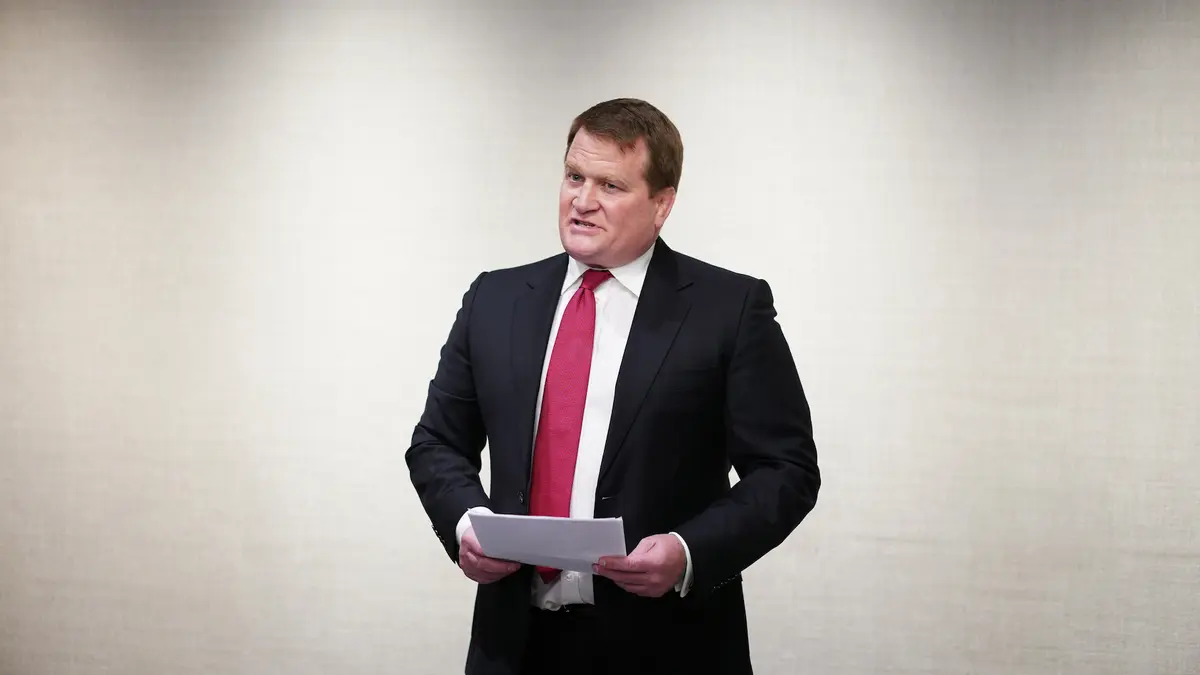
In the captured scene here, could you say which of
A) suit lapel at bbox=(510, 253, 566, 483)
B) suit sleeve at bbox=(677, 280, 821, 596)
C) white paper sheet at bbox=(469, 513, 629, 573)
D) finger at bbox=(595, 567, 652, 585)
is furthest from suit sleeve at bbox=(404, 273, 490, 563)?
suit sleeve at bbox=(677, 280, 821, 596)

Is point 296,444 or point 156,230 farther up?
point 156,230

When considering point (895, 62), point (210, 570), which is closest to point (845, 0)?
point (895, 62)

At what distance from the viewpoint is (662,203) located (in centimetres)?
211

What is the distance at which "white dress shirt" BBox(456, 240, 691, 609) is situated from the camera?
1.98 meters

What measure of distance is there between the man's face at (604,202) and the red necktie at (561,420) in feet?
0.40

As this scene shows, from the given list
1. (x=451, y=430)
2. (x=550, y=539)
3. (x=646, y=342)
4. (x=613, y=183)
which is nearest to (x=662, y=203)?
(x=613, y=183)

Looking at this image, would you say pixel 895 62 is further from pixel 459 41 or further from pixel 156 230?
pixel 156 230

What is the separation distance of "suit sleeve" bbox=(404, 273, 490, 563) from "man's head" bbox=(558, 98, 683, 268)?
0.30m

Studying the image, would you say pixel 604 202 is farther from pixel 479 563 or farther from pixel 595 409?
pixel 479 563

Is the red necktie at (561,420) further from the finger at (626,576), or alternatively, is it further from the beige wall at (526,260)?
the beige wall at (526,260)

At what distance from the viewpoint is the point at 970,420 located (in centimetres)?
333

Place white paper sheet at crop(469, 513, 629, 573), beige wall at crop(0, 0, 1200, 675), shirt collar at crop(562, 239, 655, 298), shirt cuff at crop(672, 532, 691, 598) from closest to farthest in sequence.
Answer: white paper sheet at crop(469, 513, 629, 573) → shirt cuff at crop(672, 532, 691, 598) → shirt collar at crop(562, 239, 655, 298) → beige wall at crop(0, 0, 1200, 675)

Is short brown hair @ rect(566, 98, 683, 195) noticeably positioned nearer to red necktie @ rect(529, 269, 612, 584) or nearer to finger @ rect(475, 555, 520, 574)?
red necktie @ rect(529, 269, 612, 584)

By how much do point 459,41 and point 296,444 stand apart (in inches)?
53.3
